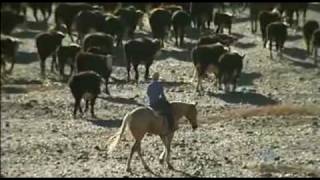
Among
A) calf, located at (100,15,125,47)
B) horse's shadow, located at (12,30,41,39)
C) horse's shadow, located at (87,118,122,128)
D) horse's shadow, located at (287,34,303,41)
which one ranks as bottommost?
horse's shadow, located at (87,118,122,128)

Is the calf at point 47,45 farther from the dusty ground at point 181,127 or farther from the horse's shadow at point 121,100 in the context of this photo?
the horse's shadow at point 121,100

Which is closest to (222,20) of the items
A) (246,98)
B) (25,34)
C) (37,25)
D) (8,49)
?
(25,34)

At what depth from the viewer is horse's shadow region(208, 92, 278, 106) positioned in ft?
63.1

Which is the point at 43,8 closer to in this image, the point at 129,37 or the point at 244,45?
the point at 129,37

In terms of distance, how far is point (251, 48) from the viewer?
2661 cm

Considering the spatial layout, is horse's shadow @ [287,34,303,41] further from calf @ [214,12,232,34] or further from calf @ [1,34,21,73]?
calf @ [1,34,21,73]

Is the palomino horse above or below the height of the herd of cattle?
below

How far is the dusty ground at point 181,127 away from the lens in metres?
13.0

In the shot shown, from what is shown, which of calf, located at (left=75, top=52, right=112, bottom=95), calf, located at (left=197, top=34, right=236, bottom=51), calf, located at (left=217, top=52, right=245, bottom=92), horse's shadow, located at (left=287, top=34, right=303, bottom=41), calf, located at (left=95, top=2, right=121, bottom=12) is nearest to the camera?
calf, located at (left=75, top=52, right=112, bottom=95)

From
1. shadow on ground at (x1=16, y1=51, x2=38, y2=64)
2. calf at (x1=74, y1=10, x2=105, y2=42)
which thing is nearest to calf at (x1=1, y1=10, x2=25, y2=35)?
shadow on ground at (x1=16, y1=51, x2=38, y2=64)

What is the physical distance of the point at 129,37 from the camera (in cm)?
2777

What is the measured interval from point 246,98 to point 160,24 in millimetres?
7930

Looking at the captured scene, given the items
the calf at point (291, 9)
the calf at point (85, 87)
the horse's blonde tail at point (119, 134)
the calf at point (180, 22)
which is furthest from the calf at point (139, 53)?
the calf at point (291, 9)

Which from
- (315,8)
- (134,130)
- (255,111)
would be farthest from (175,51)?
(134,130)
